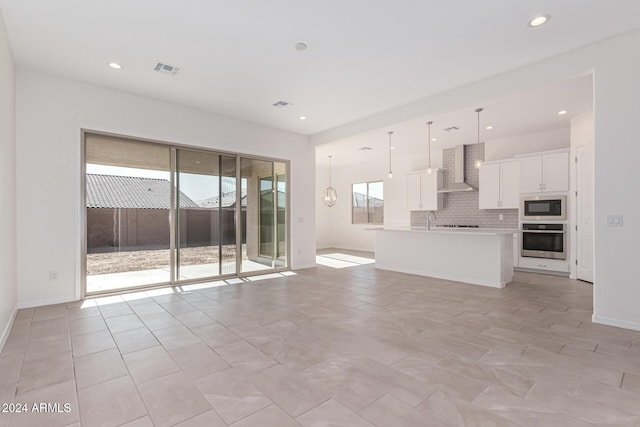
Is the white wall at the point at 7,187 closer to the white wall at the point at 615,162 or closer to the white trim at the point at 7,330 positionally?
the white trim at the point at 7,330

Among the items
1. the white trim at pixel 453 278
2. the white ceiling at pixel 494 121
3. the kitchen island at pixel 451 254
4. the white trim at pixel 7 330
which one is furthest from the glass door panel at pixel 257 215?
the white trim at pixel 7 330

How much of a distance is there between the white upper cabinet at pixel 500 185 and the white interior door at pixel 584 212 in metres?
1.08

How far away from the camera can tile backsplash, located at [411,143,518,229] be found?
6.93m

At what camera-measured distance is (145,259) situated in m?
4.87

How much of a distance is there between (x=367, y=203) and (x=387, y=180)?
45.0 inches

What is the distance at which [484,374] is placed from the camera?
2197 mm

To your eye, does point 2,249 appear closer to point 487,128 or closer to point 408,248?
point 408,248

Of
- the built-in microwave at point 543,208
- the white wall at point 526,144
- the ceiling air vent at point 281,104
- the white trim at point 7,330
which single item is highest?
the ceiling air vent at point 281,104

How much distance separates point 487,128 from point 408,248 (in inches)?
114

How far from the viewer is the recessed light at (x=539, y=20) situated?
2799 mm

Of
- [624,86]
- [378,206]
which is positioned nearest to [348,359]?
[624,86]

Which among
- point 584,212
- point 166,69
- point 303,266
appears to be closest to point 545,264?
point 584,212

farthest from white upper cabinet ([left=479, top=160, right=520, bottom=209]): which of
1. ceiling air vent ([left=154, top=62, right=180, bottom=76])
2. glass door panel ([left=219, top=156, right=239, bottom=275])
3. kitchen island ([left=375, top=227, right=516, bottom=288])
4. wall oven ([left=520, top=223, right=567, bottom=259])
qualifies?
ceiling air vent ([left=154, top=62, right=180, bottom=76])

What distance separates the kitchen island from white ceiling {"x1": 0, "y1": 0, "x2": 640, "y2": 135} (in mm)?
2556
